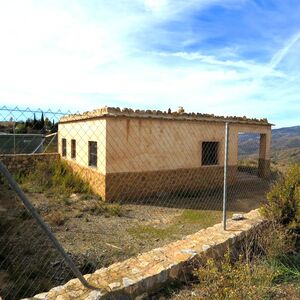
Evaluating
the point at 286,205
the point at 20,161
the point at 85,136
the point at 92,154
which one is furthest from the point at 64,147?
the point at 286,205

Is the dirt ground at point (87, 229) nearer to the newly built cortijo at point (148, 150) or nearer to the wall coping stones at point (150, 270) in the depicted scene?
Result: the newly built cortijo at point (148, 150)

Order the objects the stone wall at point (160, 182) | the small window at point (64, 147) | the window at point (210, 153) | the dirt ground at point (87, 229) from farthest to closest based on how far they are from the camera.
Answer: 1. the small window at point (64, 147)
2. the window at point (210, 153)
3. the stone wall at point (160, 182)
4. the dirt ground at point (87, 229)

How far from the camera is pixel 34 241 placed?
6.35 m

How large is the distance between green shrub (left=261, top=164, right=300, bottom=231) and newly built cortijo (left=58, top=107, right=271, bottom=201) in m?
6.01

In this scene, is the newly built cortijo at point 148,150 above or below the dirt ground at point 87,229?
above

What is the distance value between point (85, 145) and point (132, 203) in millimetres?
3368

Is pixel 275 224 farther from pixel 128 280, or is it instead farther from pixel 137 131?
pixel 137 131

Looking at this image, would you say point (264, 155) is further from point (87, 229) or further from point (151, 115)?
point (87, 229)

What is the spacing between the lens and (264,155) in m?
15.4

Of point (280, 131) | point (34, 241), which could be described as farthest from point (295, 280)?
point (280, 131)

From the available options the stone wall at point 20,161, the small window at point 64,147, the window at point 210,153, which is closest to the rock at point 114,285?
the window at point 210,153

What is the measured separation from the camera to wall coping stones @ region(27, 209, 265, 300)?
2.82 m

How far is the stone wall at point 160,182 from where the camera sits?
10367mm

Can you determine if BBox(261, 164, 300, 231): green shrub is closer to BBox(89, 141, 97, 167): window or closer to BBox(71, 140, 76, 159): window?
BBox(89, 141, 97, 167): window
